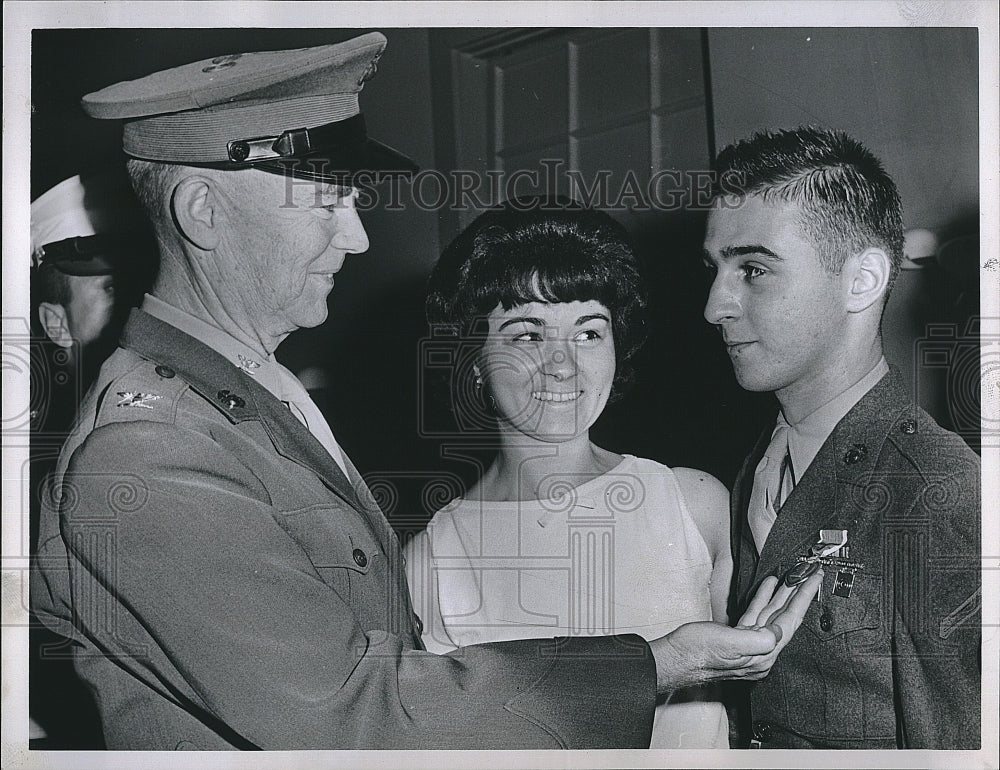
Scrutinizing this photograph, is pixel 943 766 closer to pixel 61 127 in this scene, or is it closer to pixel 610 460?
pixel 610 460

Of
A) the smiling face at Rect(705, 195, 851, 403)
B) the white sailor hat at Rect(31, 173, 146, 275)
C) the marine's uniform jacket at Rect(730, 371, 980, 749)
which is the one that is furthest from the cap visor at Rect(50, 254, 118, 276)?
the marine's uniform jacket at Rect(730, 371, 980, 749)

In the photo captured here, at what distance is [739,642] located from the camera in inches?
57.2

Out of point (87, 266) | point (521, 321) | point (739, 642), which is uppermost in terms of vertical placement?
point (87, 266)

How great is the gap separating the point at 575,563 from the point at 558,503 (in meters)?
0.10

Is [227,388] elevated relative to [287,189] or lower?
lower

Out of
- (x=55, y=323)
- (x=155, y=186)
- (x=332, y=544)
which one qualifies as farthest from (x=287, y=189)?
(x=332, y=544)

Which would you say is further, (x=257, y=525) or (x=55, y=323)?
(x=55, y=323)

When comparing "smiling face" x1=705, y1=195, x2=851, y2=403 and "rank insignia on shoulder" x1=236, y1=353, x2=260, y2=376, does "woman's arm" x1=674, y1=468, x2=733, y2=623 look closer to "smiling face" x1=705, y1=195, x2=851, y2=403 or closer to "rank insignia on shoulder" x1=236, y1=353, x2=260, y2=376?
"smiling face" x1=705, y1=195, x2=851, y2=403

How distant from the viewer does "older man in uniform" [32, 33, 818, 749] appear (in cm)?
139

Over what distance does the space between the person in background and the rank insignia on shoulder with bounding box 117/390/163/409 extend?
0.08 metres

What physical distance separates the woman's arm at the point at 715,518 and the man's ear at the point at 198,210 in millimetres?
800

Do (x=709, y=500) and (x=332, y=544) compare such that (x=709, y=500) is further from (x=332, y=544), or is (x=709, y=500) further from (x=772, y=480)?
(x=332, y=544)

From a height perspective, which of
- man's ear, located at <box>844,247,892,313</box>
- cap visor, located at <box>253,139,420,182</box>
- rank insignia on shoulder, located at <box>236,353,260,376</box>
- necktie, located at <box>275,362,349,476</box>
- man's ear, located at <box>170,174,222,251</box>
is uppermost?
cap visor, located at <box>253,139,420,182</box>

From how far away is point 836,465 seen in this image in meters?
1.47
